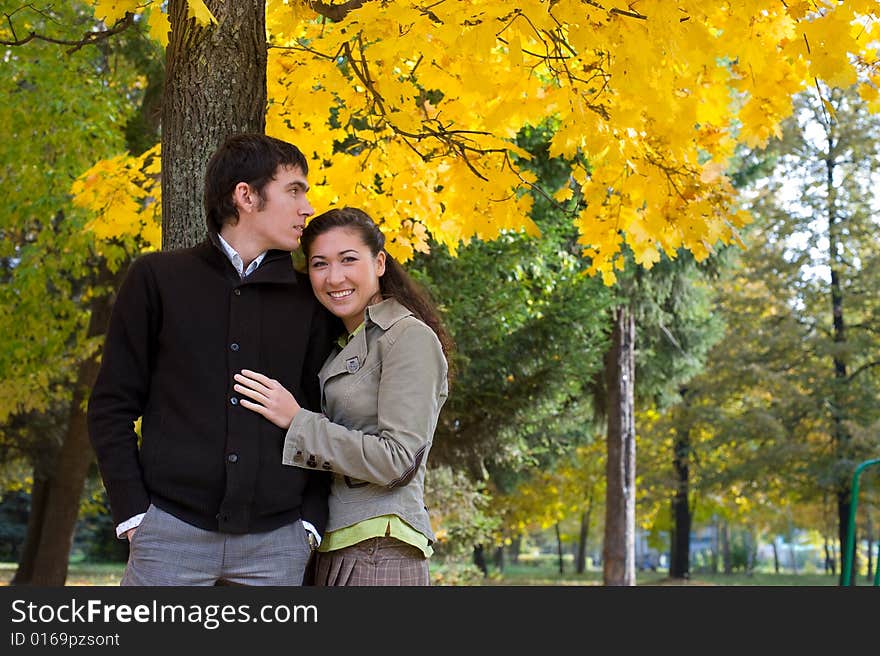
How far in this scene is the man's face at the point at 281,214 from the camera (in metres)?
2.77

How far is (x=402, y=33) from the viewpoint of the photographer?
11.8ft

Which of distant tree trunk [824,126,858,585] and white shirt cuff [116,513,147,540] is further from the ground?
distant tree trunk [824,126,858,585]

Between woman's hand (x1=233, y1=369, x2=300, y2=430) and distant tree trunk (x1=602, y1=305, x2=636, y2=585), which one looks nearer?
woman's hand (x1=233, y1=369, x2=300, y2=430)

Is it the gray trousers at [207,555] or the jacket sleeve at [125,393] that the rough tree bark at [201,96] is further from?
the gray trousers at [207,555]

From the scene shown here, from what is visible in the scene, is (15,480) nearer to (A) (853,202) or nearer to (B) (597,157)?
(A) (853,202)

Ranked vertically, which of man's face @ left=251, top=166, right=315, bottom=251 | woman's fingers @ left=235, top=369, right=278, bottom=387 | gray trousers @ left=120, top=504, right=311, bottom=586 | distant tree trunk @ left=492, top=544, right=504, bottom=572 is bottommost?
gray trousers @ left=120, top=504, right=311, bottom=586

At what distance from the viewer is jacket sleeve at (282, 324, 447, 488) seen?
257 cm

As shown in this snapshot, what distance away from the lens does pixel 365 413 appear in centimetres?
270

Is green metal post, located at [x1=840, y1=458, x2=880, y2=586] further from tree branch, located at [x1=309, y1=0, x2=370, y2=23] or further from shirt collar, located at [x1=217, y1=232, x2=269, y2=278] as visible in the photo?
shirt collar, located at [x1=217, y1=232, x2=269, y2=278]

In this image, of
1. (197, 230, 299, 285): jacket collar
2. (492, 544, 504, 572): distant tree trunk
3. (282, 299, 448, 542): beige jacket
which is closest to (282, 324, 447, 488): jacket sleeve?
(282, 299, 448, 542): beige jacket

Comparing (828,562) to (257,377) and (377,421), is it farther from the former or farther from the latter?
(257,377)

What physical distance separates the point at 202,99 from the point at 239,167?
0.88 meters

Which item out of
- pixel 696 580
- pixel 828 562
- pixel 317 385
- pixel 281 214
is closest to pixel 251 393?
pixel 317 385
